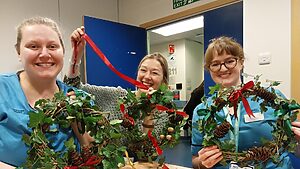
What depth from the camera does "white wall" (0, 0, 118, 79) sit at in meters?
2.98

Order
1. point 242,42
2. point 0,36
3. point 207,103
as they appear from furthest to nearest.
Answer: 1. point 0,36
2. point 242,42
3. point 207,103

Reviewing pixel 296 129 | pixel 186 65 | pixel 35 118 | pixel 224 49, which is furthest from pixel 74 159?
pixel 186 65

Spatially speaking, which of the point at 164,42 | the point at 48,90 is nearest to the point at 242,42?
the point at 48,90

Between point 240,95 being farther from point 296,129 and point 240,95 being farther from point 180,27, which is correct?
point 180,27

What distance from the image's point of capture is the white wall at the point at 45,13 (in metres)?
2.98

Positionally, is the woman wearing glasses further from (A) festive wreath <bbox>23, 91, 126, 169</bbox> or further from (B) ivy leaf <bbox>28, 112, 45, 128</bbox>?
(B) ivy leaf <bbox>28, 112, 45, 128</bbox>

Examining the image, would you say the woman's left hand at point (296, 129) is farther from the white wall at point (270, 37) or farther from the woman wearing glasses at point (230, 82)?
the white wall at point (270, 37)

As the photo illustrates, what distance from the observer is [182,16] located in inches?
132

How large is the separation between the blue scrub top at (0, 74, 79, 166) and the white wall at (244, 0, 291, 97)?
2057mm

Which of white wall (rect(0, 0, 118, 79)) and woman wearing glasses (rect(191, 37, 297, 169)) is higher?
white wall (rect(0, 0, 118, 79))

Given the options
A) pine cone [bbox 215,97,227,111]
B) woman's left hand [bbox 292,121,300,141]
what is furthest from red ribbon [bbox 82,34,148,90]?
woman's left hand [bbox 292,121,300,141]

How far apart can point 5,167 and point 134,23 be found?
3397mm

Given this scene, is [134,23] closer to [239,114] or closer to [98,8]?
[98,8]

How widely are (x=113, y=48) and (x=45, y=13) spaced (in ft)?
3.21
